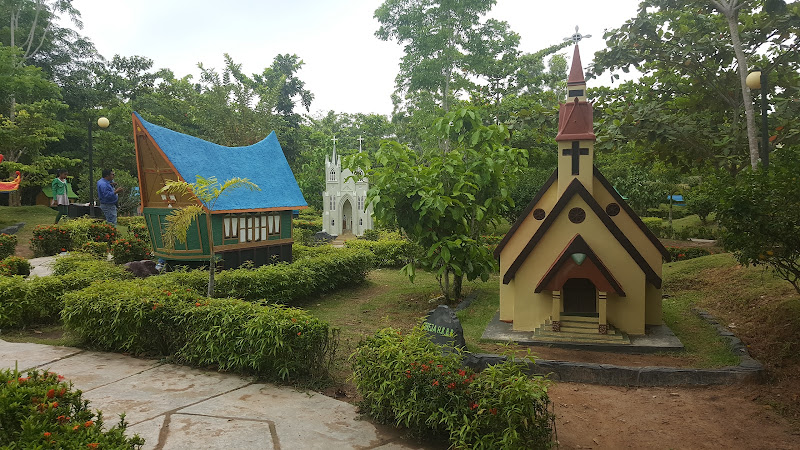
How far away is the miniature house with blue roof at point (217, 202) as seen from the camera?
1194cm

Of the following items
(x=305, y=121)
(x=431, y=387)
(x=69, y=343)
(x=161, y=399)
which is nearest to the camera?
(x=431, y=387)

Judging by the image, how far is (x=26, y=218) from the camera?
68.5 feet

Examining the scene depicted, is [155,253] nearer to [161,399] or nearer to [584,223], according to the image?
[161,399]

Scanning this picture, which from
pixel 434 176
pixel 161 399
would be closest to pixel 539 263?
pixel 434 176

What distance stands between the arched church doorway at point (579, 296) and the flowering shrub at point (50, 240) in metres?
13.9

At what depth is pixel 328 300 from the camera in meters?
11.7

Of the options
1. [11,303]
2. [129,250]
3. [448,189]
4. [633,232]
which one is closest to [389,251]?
[448,189]

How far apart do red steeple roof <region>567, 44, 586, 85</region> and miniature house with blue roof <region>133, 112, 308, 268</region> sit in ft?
A: 27.0

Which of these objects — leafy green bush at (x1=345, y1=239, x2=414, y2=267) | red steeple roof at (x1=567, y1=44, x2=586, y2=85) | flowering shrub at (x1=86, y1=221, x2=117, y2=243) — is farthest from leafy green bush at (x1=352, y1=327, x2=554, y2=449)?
flowering shrub at (x1=86, y1=221, x2=117, y2=243)

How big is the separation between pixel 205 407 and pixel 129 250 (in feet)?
31.9

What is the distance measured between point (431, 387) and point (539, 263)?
443 cm

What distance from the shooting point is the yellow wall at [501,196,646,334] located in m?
8.21

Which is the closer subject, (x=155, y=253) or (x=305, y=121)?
(x=155, y=253)

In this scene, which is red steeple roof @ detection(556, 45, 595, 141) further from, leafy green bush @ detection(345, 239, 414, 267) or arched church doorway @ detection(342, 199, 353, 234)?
arched church doorway @ detection(342, 199, 353, 234)
